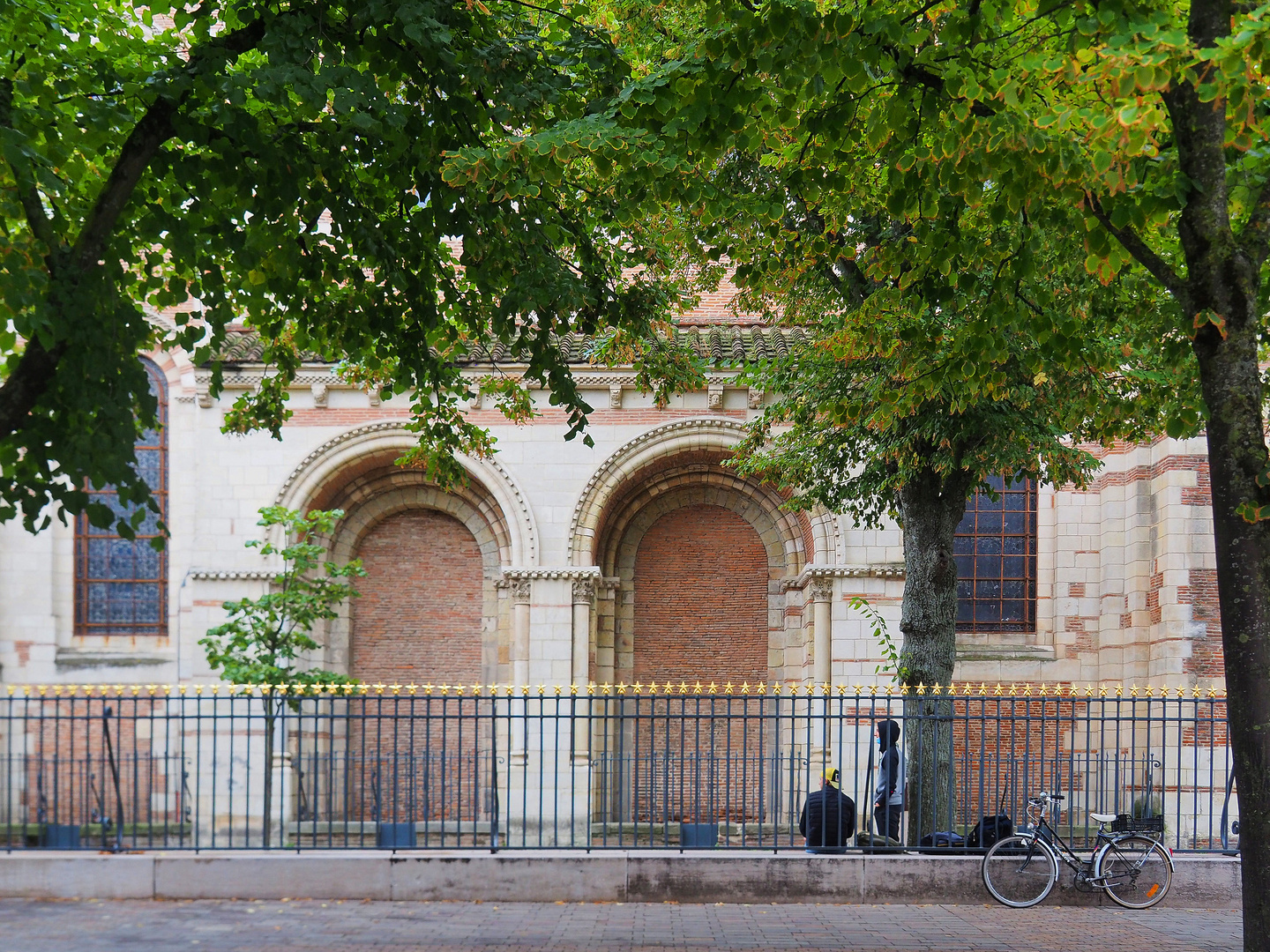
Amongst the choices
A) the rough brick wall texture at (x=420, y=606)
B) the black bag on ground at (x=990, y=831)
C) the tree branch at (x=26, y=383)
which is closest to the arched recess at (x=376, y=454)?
the rough brick wall texture at (x=420, y=606)

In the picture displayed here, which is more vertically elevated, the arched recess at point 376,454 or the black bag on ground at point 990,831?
the arched recess at point 376,454

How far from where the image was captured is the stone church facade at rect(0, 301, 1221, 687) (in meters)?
16.5

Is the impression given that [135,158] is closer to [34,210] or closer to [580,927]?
[34,210]

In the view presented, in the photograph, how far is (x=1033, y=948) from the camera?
8.84 meters


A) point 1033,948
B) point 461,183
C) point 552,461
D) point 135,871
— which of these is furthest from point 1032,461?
point 135,871

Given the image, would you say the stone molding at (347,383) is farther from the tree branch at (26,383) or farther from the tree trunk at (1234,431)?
the tree trunk at (1234,431)

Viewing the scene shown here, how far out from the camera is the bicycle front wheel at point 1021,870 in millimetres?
A: 10531

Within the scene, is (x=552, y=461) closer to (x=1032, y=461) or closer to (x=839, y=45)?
(x=1032, y=461)

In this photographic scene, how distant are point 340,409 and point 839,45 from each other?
40.2 feet

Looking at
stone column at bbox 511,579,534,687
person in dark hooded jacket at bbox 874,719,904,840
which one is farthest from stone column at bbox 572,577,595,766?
person in dark hooded jacket at bbox 874,719,904,840

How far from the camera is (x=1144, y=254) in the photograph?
6.00m

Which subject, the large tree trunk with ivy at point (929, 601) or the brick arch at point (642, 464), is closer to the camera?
the large tree trunk with ivy at point (929, 601)

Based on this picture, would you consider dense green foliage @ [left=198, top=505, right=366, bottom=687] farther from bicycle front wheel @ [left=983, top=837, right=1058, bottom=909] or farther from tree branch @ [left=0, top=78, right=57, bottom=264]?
tree branch @ [left=0, top=78, right=57, bottom=264]

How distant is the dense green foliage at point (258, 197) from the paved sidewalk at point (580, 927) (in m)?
4.26
